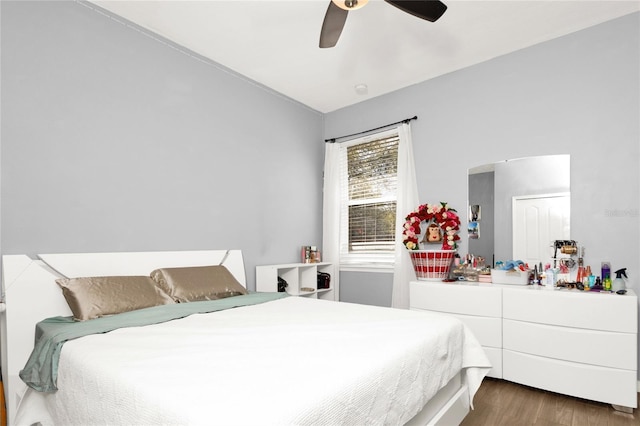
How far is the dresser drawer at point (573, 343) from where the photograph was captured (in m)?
2.24

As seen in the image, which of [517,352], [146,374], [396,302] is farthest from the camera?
[396,302]

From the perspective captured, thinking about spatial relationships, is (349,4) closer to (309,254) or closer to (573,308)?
(573,308)

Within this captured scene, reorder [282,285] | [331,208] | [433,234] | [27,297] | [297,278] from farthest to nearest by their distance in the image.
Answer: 1. [331,208]
2. [297,278]
3. [282,285]
4. [433,234]
5. [27,297]

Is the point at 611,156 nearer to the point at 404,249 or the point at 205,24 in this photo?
the point at 404,249

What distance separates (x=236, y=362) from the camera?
1299 mm

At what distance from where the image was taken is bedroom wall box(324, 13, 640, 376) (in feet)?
8.58

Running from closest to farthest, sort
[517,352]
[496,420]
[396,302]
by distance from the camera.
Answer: [496,420] → [517,352] → [396,302]

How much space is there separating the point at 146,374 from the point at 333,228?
3.22m

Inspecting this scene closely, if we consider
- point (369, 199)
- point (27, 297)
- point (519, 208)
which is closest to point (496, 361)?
point (519, 208)

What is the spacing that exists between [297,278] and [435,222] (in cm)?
154

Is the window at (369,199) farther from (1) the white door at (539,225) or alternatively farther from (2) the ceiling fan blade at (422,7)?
(2) the ceiling fan blade at (422,7)

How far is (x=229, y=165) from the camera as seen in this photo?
3418 millimetres

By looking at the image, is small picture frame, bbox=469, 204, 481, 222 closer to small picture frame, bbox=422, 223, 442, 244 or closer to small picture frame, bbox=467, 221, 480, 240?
small picture frame, bbox=467, 221, 480, 240

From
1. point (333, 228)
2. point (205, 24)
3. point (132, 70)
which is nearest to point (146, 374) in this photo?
point (132, 70)
